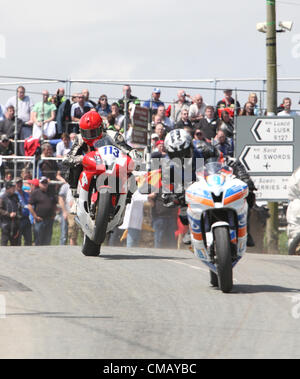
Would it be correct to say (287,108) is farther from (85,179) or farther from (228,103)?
(85,179)

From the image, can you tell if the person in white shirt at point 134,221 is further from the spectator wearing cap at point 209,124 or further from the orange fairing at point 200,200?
the orange fairing at point 200,200

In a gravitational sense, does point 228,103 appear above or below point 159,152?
above

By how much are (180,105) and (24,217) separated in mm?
4465

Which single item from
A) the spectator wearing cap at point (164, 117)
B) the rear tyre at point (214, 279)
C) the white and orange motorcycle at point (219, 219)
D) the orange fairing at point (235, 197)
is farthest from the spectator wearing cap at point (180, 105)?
the orange fairing at point (235, 197)

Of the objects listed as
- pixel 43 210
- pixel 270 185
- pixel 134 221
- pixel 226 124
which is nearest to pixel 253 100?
pixel 226 124

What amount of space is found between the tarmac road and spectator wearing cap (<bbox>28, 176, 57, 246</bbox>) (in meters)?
4.68

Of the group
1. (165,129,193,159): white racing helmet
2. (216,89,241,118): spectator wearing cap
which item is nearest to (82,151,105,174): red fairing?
(165,129,193,159): white racing helmet

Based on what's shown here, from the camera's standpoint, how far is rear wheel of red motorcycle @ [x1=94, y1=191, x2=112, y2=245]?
42.3 ft

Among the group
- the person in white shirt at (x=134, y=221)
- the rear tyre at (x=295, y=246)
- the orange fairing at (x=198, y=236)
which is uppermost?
the orange fairing at (x=198, y=236)

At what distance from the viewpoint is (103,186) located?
13117 millimetres

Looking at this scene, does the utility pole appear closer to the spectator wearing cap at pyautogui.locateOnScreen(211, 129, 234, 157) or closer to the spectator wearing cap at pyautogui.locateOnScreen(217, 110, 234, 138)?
the spectator wearing cap at pyautogui.locateOnScreen(217, 110, 234, 138)

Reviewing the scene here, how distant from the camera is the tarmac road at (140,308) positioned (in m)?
7.51
